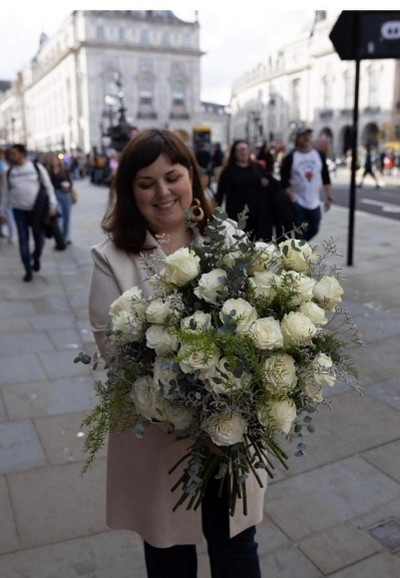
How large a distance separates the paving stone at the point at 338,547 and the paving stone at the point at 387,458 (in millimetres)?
540

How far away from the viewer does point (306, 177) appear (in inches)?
279

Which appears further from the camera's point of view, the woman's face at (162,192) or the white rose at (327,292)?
the woman's face at (162,192)

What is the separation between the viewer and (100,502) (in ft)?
9.64

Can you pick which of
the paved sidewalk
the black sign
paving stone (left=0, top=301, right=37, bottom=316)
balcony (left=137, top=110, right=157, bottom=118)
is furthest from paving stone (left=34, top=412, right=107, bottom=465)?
balcony (left=137, top=110, right=157, bottom=118)

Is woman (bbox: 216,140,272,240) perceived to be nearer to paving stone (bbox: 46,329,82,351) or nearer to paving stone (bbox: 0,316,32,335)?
paving stone (bbox: 46,329,82,351)

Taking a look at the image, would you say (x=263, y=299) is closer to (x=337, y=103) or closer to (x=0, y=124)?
(x=337, y=103)

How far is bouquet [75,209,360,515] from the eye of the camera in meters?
1.40

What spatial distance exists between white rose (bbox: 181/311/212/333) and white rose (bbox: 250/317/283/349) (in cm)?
11

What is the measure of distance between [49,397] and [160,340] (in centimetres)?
293

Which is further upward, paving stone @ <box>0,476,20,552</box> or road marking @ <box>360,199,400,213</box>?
road marking @ <box>360,199,400,213</box>

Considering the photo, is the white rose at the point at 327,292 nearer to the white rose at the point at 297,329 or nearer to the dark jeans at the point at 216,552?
the white rose at the point at 297,329

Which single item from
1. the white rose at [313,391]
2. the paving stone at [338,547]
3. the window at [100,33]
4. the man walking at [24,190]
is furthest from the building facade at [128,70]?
the white rose at [313,391]

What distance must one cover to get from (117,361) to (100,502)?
161 centimetres

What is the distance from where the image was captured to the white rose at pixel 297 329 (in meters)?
1.42
